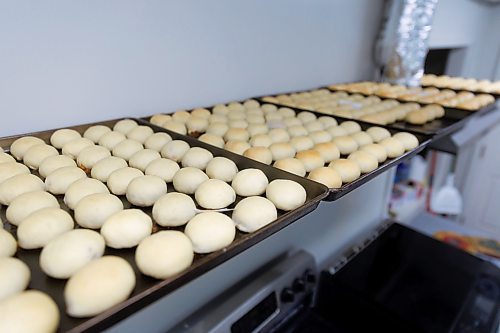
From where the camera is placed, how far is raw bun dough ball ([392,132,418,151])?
2.96ft

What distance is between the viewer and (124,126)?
2.79 ft

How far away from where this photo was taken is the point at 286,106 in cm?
117

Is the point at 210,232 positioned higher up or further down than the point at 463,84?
further down

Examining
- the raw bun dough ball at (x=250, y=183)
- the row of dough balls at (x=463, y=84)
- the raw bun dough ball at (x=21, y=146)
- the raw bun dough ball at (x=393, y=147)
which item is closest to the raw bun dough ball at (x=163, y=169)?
the raw bun dough ball at (x=250, y=183)

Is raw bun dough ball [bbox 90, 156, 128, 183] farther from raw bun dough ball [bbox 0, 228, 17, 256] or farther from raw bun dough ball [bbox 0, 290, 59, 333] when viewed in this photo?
raw bun dough ball [bbox 0, 290, 59, 333]

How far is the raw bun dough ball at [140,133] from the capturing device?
0.82 m

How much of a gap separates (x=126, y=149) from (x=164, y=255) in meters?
0.40

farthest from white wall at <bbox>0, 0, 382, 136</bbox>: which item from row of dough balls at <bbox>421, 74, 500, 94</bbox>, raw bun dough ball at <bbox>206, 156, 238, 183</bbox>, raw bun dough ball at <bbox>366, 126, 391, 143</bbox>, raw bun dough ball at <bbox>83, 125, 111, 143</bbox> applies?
A: row of dough balls at <bbox>421, 74, 500, 94</bbox>

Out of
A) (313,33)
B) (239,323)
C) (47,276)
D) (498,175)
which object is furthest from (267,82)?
(498,175)

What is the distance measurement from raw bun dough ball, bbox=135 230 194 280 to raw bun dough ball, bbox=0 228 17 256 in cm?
17

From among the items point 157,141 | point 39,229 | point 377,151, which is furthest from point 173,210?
point 377,151

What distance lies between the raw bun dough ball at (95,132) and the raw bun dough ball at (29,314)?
484mm

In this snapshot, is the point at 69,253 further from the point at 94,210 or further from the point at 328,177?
the point at 328,177

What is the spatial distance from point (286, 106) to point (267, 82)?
20 cm
